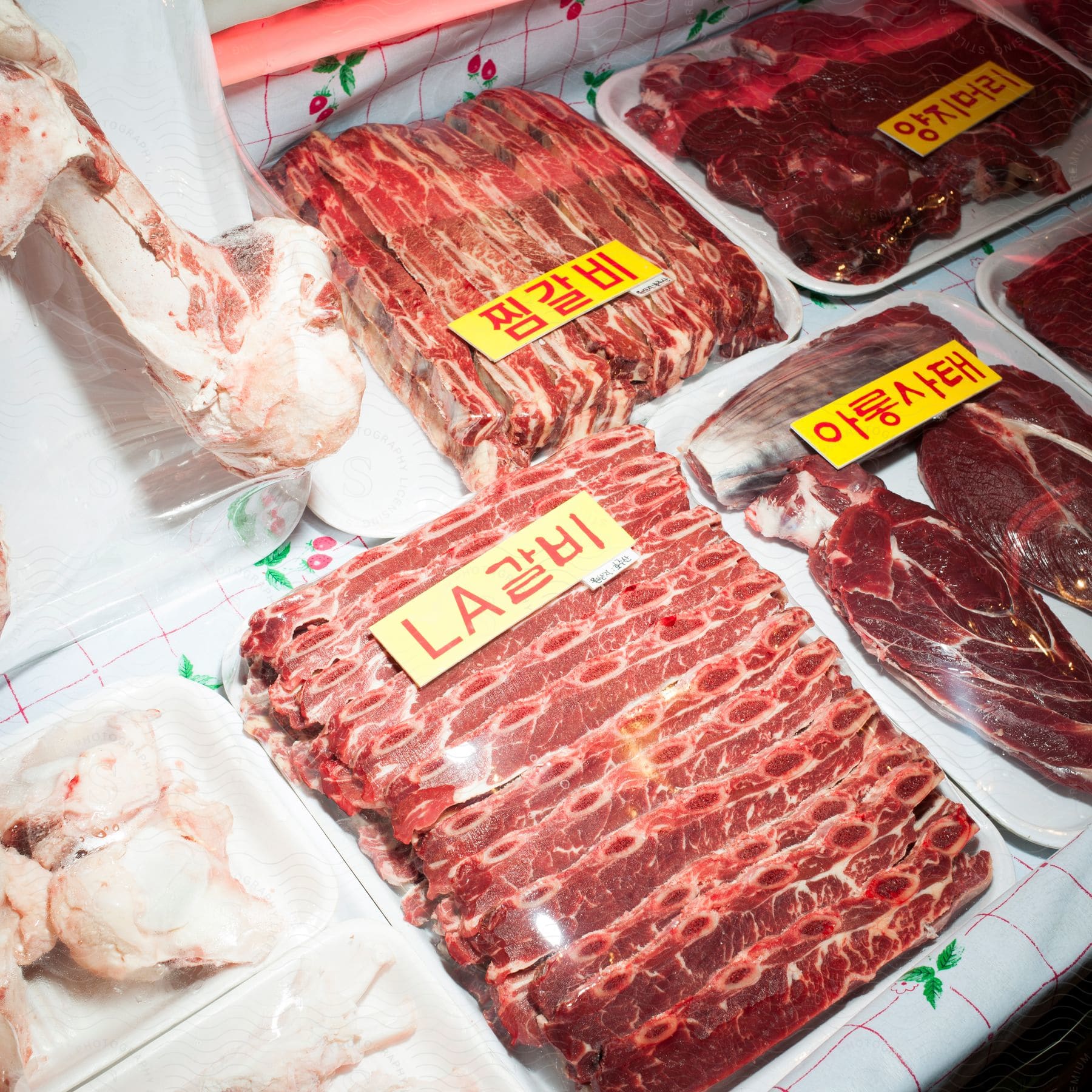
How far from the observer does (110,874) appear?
162 cm

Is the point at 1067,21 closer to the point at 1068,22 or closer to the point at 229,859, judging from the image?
the point at 1068,22

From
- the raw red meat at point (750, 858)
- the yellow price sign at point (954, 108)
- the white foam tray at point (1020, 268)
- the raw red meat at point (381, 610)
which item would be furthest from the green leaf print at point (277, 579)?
the yellow price sign at point (954, 108)

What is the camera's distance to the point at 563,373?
2340 millimetres

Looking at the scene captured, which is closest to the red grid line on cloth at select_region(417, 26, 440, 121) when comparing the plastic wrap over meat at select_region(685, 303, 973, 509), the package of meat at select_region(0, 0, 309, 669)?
the package of meat at select_region(0, 0, 309, 669)

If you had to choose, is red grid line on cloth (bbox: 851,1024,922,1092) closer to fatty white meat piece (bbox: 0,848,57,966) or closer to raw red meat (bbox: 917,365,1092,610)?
raw red meat (bbox: 917,365,1092,610)

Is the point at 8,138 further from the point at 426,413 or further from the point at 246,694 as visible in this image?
the point at 426,413

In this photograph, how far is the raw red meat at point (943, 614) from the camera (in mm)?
2111

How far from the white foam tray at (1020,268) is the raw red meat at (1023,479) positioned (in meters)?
0.25

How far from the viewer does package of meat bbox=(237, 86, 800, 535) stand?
2.33m

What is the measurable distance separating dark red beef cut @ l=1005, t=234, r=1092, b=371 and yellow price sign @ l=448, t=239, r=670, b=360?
1060 millimetres

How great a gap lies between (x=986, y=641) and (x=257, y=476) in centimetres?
153

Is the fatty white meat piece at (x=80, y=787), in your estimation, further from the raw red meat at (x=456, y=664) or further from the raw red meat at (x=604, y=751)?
the raw red meat at (x=604, y=751)

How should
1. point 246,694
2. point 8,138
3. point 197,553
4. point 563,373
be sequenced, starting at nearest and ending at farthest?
point 8,138
point 246,694
point 197,553
point 563,373

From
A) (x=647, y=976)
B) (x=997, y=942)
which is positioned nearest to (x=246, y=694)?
(x=647, y=976)
